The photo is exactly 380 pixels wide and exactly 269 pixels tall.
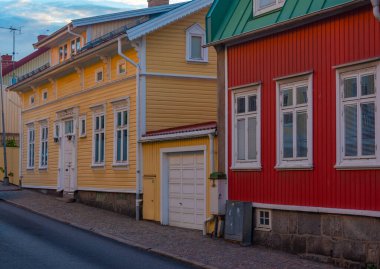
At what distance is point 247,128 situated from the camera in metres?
16.0

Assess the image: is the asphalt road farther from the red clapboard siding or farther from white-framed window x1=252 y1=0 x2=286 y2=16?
white-framed window x1=252 y1=0 x2=286 y2=16

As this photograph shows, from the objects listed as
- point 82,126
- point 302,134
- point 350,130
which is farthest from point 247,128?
point 82,126

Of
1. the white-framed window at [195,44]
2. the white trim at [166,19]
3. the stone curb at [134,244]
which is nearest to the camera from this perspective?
the stone curb at [134,244]

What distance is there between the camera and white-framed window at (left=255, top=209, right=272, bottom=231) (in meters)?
15.1

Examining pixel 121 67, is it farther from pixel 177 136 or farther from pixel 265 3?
pixel 265 3

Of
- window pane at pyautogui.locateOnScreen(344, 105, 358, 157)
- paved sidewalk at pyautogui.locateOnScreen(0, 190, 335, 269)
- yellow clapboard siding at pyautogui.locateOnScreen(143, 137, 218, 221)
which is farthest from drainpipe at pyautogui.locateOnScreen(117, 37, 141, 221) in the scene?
window pane at pyautogui.locateOnScreen(344, 105, 358, 157)

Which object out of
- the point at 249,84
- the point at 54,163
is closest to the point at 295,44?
the point at 249,84

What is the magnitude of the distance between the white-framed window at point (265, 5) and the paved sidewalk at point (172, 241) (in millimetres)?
5359

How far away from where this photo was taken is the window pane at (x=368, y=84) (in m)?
12.4

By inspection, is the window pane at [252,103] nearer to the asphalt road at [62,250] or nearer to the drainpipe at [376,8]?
A: the asphalt road at [62,250]

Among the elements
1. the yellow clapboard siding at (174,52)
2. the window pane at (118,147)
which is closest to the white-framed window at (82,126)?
the window pane at (118,147)

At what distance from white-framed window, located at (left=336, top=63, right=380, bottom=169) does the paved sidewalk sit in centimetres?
215

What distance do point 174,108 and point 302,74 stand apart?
30.2 ft

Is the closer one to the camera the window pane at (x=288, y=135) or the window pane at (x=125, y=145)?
the window pane at (x=288, y=135)
